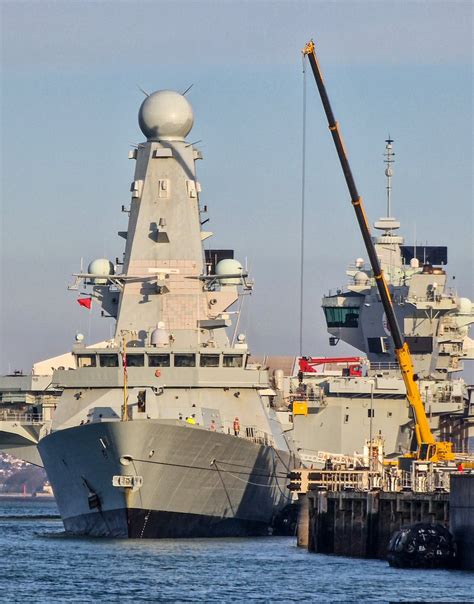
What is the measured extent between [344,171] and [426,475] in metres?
14.3

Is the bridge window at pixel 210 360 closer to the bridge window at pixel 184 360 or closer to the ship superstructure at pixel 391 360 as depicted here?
the bridge window at pixel 184 360

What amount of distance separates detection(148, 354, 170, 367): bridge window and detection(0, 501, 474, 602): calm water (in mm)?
7946

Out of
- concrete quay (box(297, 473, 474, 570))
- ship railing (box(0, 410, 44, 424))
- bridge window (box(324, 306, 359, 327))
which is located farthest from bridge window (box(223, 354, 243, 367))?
bridge window (box(324, 306, 359, 327))

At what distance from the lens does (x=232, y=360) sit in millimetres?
63844

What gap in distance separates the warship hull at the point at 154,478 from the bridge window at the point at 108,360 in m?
3.83

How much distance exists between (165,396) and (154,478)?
251 inches

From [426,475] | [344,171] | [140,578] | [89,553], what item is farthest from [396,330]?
[140,578]

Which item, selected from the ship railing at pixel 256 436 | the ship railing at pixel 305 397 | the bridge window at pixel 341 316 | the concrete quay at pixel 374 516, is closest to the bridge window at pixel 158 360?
the ship railing at pixel 256 436

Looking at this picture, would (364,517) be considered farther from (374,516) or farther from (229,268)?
(229,268)

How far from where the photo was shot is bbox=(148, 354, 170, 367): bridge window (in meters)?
63.2

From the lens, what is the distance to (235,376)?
6341 cm

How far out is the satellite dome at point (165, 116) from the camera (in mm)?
67062

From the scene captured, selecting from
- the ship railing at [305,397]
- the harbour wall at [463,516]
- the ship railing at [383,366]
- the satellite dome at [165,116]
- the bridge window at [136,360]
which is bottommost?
the harbour wall at [463,516]

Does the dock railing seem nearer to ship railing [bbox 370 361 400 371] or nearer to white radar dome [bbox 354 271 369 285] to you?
ship railing [bbox 370 361 400 371]
